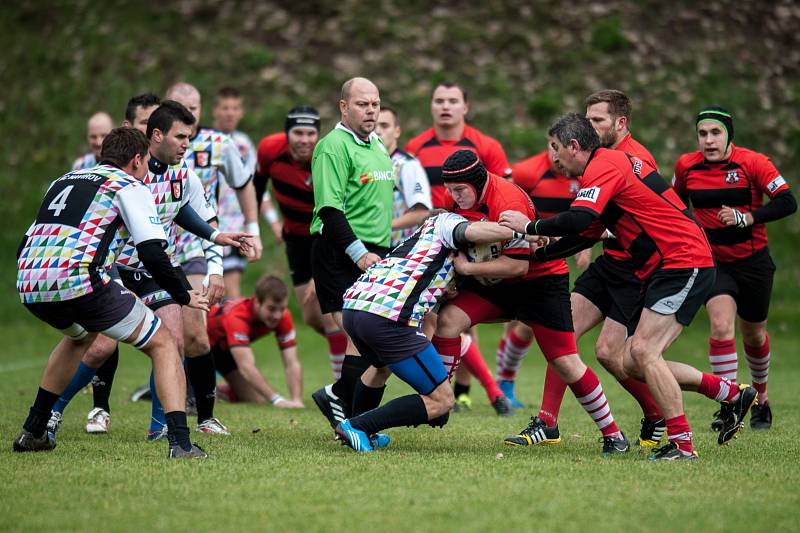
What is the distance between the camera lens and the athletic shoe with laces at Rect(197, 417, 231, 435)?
25.2 ft

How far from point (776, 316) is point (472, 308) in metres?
9.76

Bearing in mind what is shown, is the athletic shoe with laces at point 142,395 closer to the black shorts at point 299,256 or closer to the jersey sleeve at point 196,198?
the black shorts at point 299,256

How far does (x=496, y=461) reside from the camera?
6.25 m

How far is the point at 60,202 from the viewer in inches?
244

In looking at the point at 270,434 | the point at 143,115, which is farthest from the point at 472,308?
the point at 143,115

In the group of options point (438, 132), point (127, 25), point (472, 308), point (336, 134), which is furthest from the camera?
point (127, 25)

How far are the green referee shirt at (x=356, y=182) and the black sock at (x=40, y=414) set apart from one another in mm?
2190

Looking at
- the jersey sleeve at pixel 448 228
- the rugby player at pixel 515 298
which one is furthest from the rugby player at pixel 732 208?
the jersey sleeve at pixel 448 228

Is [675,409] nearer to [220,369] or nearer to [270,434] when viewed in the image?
[270,434]

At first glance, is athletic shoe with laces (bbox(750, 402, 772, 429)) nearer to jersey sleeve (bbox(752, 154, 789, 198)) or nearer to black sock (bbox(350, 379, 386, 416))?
jersey sleeve (bbox(752, 154, 789, 198))

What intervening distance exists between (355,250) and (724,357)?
3234mm

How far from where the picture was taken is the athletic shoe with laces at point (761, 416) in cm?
839

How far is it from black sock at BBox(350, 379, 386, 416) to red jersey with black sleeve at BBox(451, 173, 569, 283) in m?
1.16

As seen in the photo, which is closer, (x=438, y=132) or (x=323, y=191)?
(x=323, y=191)
